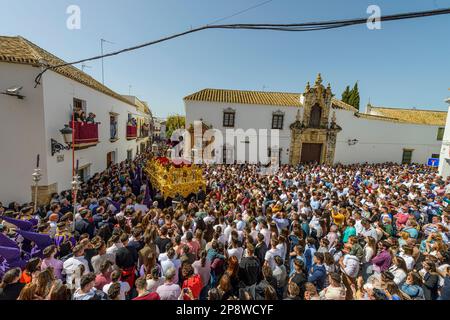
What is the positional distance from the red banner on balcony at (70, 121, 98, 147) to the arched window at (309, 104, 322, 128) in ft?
62.4

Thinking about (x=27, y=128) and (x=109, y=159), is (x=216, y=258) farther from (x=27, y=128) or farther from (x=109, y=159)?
(x=109, y=159)

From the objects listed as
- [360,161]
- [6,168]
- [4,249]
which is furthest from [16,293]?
[360,161]

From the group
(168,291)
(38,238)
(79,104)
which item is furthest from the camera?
(79,104)

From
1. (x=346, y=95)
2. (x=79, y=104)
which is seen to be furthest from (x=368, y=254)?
(x=346, y=95)

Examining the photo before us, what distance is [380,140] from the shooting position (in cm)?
2425

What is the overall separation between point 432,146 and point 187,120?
28.3 metres

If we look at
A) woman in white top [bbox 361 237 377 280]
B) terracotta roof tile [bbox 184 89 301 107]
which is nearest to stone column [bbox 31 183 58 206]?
woman in white top [bbox 361 237 377 280]

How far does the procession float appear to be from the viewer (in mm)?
10266

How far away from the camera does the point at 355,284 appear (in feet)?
13.6

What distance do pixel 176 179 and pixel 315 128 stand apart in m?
16.6

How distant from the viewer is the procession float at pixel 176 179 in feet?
33.7

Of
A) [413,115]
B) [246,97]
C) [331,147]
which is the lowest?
[331,147]

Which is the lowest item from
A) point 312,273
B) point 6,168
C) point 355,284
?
point 355,284
